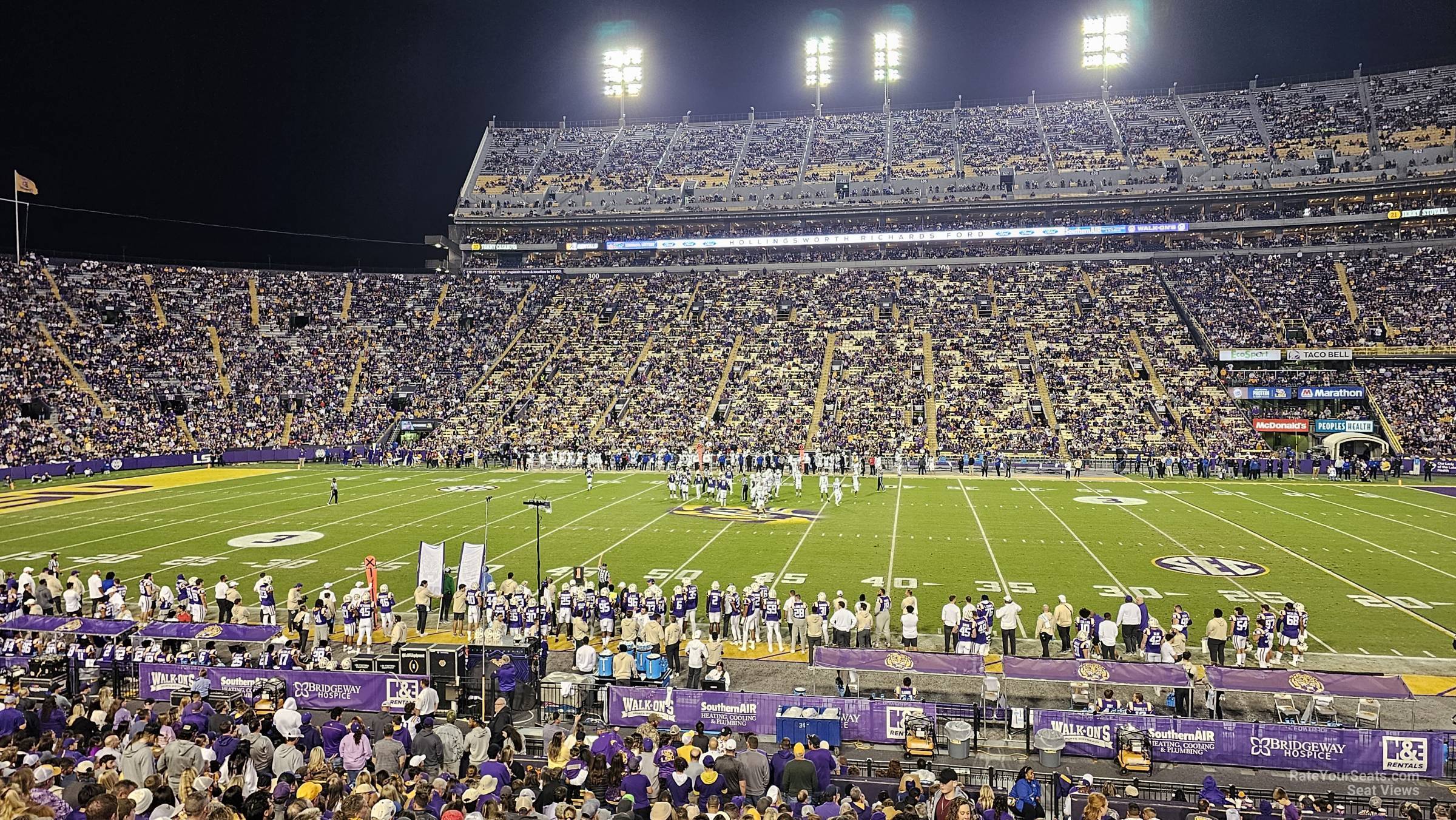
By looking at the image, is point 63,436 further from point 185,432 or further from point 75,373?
point 75,373

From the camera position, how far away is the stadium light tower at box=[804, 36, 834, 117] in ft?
233

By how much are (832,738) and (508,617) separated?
6694 millimetres

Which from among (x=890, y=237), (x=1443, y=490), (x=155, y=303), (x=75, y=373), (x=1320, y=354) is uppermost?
Result: (x=890, y=237)

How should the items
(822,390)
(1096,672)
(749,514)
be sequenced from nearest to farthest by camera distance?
(1096,672) → (749,514) → (822,390)

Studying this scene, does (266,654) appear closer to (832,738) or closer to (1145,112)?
(832,738)

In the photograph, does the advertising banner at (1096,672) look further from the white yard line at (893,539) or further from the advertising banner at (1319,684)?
the white yard line at (893,539)

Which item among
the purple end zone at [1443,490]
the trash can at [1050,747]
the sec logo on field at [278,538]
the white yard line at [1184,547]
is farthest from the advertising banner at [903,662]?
the purple end zone at [1443,490]

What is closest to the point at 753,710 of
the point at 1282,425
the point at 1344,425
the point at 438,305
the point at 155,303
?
the point at 1282,425

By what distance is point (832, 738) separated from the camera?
10.8 meters

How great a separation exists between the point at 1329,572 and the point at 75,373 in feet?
184

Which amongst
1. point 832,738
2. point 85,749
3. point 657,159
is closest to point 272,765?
point 85,749

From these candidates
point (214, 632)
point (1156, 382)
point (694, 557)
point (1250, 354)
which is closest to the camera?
point (214, 632)

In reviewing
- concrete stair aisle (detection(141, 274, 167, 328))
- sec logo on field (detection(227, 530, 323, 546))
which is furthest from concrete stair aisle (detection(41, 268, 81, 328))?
sec logo on field (detection(227, 530, 323, 546))

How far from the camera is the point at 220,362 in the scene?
53.0 metres
